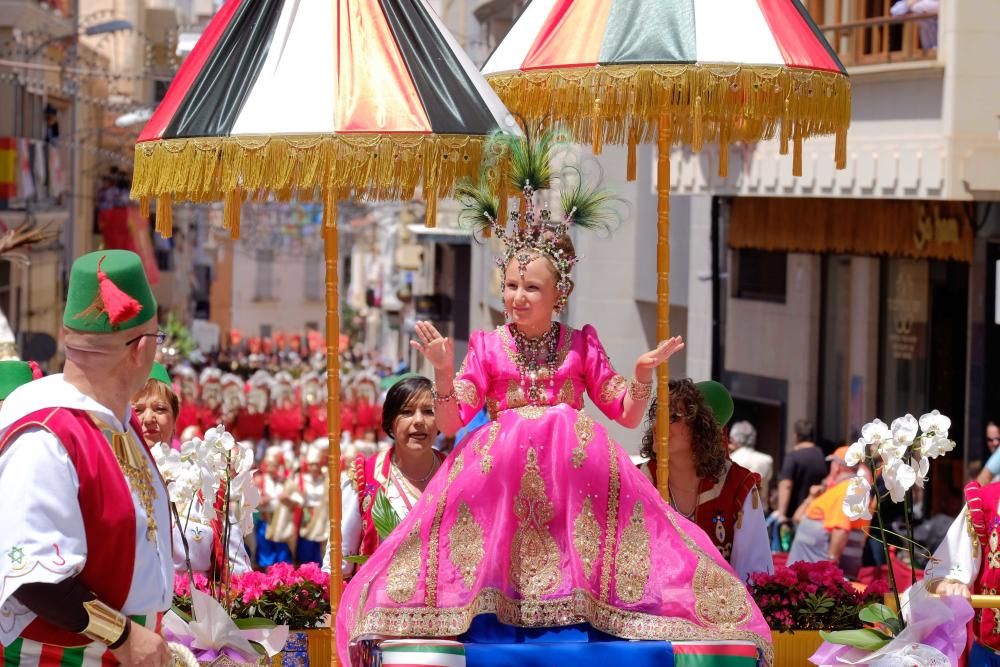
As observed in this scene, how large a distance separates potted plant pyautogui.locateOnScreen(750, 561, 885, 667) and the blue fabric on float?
1.17 m

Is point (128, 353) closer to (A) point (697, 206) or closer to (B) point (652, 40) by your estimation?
(B) point (652, 40)

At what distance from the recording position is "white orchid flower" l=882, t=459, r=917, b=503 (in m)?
A: 5.26

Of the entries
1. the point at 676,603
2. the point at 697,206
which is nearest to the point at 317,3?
the point at 676,603

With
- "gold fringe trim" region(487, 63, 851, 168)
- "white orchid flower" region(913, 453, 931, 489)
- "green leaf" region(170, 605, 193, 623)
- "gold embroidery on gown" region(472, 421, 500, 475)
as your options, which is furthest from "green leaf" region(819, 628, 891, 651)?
"gold fringe trim" region(487, 63, 851, 168)

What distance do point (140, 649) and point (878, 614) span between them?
7.76ft

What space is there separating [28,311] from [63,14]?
589 centimetres

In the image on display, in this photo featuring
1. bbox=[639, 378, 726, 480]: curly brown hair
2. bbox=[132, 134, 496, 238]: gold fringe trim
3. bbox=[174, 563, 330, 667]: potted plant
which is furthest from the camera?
bbox=[639, 378, 726, 480]: curly brown hair

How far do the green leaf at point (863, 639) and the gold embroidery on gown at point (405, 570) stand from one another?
4.23ft

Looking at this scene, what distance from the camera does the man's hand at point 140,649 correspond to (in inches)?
163

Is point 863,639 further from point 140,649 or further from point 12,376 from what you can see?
point 12,376

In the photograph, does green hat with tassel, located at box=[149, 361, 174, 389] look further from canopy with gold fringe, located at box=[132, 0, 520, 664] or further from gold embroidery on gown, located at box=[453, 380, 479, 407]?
gold embroidery on gown, located at box=[453, 380, 479, 407]

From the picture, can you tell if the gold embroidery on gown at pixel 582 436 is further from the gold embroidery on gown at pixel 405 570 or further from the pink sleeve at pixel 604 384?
the gold embroidery on gown at pixel 405 570

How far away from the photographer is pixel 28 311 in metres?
30.2

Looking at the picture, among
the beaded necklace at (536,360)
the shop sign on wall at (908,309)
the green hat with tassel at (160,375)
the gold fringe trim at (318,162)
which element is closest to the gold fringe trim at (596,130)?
the gold fringe trim at (318,162)
